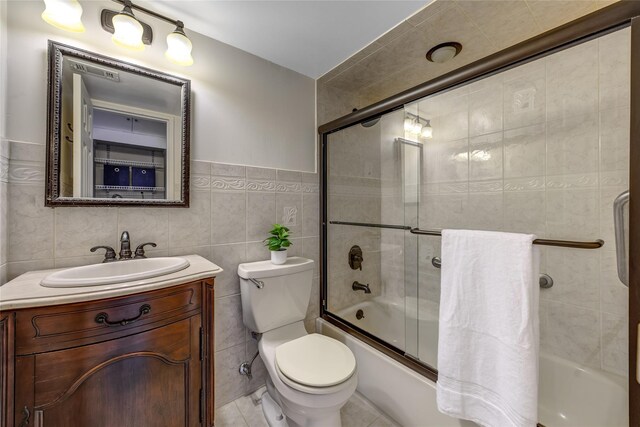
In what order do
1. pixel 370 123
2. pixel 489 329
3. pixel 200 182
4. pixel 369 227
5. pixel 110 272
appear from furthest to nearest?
1. pixel 369 227
2. pixel 370 123
3. pixel 200 182
4. pixel 110 272
5. pixel 489 329

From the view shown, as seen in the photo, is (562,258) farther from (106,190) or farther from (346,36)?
(106,190)

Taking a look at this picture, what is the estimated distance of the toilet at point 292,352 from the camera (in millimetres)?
1099

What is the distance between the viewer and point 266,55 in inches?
64.6

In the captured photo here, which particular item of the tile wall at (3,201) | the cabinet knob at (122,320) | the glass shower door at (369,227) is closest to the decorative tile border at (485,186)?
the glass shower door at (369,227)

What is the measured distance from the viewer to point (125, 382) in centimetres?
90

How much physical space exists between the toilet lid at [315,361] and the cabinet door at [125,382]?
391 millimetres

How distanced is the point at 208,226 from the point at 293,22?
48.0 inches

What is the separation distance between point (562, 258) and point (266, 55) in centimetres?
211

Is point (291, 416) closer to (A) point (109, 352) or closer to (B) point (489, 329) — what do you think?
(A) point (109, 352)

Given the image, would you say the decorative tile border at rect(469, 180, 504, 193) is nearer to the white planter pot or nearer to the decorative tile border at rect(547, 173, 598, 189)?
the decorative tile border at rect(547, 173, 598, 189)

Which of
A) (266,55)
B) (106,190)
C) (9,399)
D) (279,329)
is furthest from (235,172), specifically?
(9,399)

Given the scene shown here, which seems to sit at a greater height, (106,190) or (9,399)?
(106,190)

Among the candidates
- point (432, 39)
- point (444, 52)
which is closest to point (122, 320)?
point (432, 39)

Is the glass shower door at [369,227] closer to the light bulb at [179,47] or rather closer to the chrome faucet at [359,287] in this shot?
the chrome faucet at [359,287]
